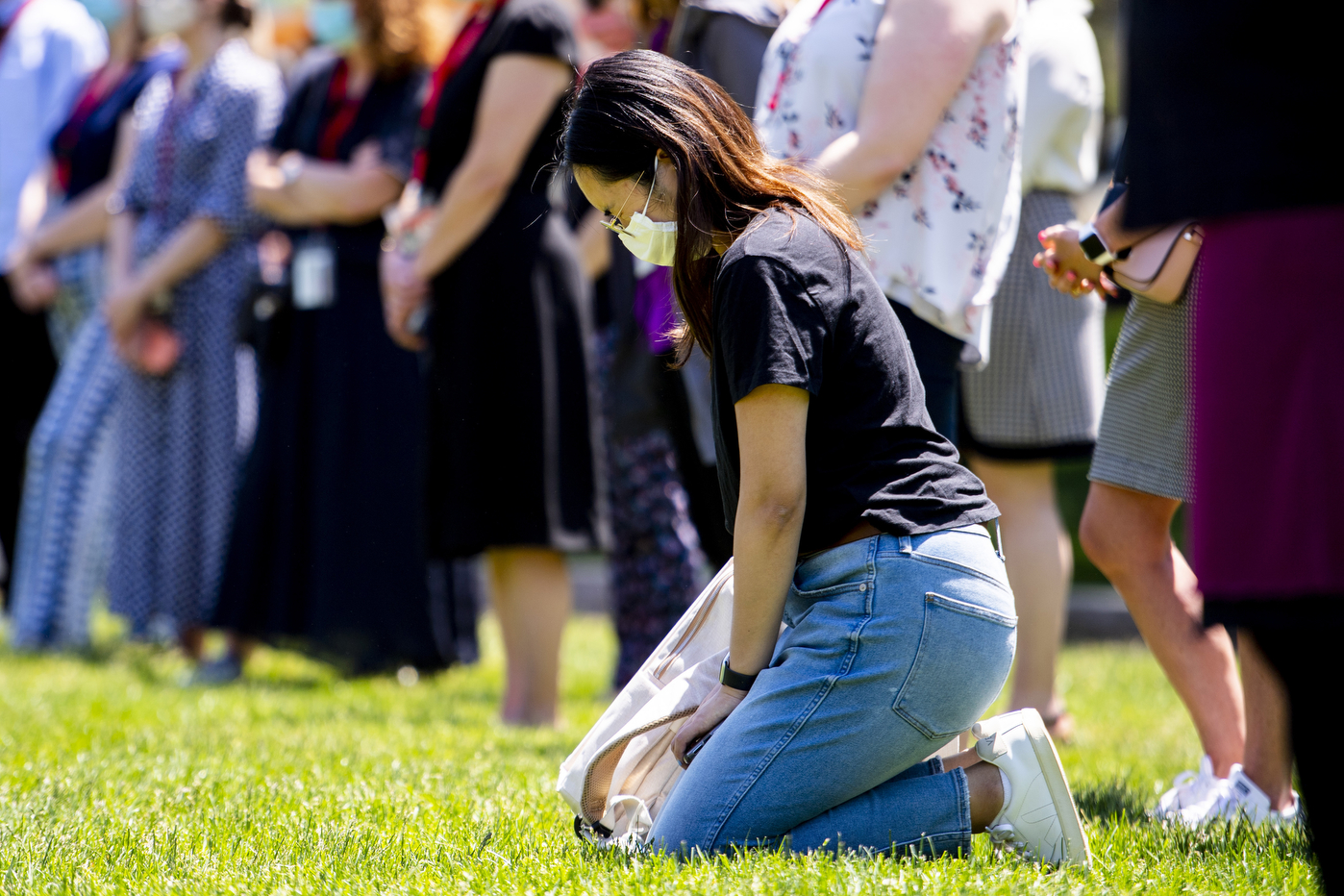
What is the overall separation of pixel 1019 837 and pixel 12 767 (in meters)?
2.20

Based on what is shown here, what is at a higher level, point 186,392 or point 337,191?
point 337,191

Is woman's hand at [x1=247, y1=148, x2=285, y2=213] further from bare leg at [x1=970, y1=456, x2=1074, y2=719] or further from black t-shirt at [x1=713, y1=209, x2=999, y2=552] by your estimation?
black t-shirt at [x1=713, y1=209, x2=999, y2=552]

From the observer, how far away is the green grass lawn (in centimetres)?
223

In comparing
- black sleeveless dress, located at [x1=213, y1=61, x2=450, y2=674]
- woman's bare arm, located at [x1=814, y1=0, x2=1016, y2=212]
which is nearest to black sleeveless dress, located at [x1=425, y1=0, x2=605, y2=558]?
black sleeveless dress, located at [x1=213, y1=61, x2=450, y2=674]

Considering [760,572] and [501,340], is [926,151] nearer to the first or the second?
[760,572]

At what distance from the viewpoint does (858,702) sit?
7.62 feet

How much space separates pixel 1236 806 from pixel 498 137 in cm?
266

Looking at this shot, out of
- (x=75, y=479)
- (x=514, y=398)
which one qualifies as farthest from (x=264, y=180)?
(x=75, y=479)

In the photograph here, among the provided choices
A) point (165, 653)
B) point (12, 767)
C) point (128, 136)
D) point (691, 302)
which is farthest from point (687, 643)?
point (128, 136)

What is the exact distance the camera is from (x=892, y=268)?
297cm

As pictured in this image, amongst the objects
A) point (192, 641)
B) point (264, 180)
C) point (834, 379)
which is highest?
point (834, 379)

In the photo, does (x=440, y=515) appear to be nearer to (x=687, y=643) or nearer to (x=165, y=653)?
(x=687, y=643)

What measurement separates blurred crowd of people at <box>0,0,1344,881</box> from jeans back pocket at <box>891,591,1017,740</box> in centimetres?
52

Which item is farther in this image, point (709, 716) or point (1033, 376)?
point (1033, 376)
